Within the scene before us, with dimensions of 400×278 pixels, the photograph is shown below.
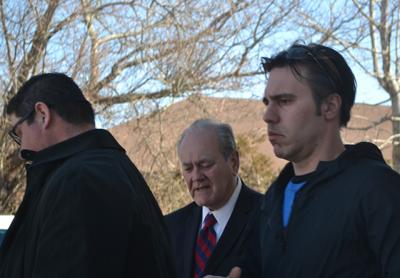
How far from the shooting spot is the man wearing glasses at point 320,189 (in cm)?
229

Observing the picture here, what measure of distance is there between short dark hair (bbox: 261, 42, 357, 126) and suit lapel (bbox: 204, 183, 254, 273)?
43.5 inches

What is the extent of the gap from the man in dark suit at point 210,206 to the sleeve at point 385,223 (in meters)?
1.26

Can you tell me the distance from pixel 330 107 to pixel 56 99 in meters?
1.01

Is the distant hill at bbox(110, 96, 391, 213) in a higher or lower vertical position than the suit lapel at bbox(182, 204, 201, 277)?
higher

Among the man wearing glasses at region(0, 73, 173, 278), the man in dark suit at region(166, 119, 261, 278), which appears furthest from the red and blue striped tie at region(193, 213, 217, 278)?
the man wearing glasses at region(0, 73, 173, 278)

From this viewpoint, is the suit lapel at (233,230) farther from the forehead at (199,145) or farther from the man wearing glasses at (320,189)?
the man wearing glasses at (320,189)

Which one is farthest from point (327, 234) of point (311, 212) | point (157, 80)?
point (157, 80)

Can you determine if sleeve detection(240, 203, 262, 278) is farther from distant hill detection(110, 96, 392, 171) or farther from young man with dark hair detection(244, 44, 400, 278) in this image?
distant hill detection(110, 96, 392, 171)

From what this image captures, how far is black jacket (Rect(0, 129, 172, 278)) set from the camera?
226cm

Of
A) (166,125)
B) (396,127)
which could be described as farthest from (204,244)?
(396,127)

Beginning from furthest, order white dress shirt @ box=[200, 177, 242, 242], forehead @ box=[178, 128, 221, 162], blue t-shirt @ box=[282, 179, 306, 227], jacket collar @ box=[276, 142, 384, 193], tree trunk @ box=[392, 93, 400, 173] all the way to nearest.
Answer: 1. tree trunk @ box=[392, 93, 400, 173]
2. forehead @ box=[178, 128, 221, 162]
3. white dress shirt @ box=[200, 177, 242, 242]
4. blue t-shirt @ box=[282, 179, 306, 227]
5. jacket collar @ box=[276, 142, 384, 193]

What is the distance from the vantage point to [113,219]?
2.36m

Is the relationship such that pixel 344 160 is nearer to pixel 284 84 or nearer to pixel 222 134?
pixel 284 84

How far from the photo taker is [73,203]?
2.30m
